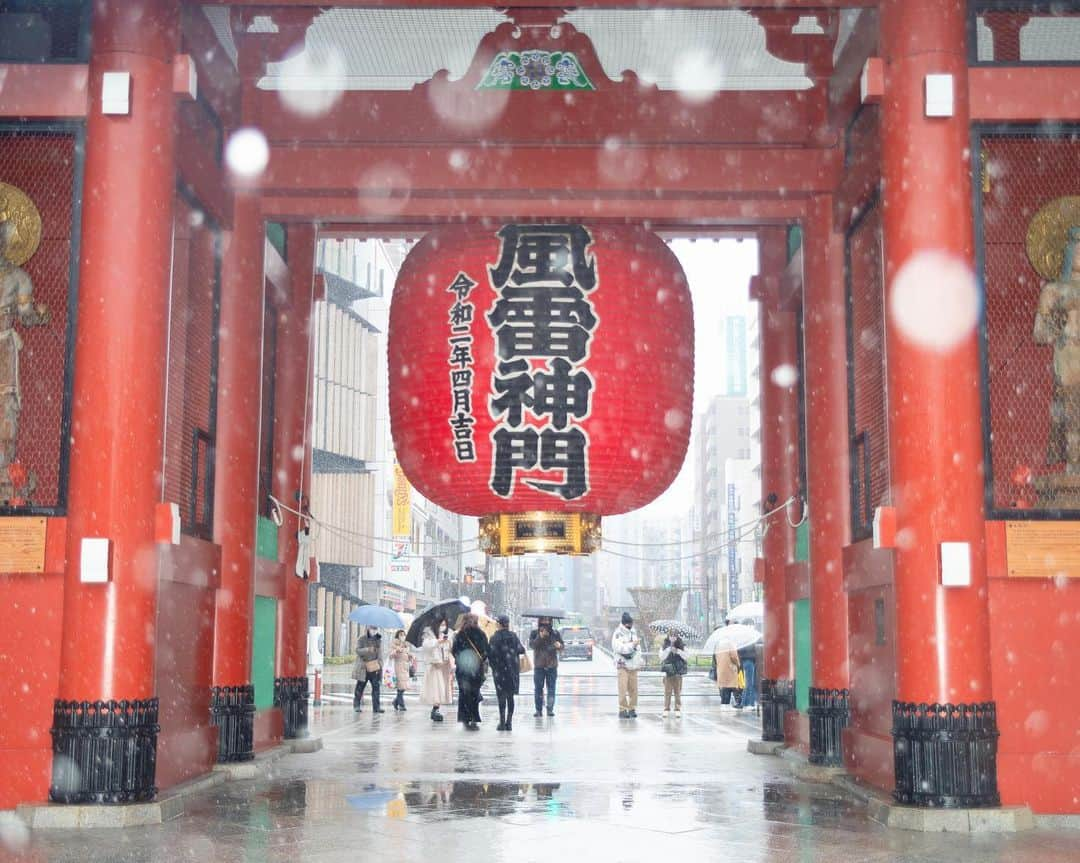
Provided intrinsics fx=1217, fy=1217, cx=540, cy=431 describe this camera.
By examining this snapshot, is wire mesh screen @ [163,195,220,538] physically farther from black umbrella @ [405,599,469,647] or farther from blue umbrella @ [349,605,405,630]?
blue umbrella @ [349,605,405,630]

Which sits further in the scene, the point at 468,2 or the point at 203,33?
the point at 203,33

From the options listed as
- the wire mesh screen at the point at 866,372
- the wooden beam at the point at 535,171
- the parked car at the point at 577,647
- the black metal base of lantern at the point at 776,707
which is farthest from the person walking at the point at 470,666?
the parked car at the point at 577,647

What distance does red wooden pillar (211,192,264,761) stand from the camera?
1150 cm

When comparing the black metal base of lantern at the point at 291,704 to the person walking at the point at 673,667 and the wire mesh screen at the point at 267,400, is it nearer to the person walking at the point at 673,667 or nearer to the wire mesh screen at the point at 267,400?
the wire mesh screen at the point at 267,400

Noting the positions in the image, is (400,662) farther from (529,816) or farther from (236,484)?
(529,816)

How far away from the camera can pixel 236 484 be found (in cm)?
1155

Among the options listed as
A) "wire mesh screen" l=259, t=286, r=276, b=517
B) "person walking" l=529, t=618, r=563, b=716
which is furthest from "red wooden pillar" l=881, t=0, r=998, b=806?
"person walking" l=529, t=618, r=563, b=716

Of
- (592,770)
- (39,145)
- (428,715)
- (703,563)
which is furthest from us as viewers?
(703,563)

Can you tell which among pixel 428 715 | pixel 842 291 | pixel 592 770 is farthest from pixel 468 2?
pixel 428 715

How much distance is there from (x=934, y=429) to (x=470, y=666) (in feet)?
33.2

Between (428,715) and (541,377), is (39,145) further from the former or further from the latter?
(428,715)

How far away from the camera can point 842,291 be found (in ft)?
38.3

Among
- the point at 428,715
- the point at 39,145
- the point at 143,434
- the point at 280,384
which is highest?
the point at 39,145

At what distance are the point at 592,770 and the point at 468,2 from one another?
697 cm
